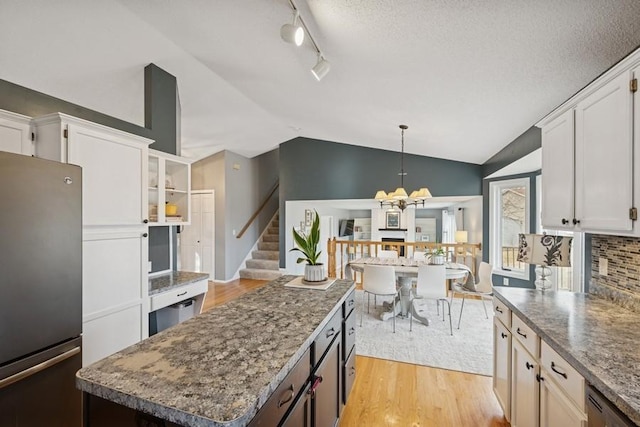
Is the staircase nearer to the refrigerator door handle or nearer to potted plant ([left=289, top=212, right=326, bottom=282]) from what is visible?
potted plant ([left=289, top=212, right=326, bottom=282])

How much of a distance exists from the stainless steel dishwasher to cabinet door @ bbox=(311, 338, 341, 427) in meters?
1.05

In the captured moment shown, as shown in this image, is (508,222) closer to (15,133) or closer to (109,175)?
(109,175)

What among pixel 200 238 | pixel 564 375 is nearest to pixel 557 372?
pixel 564 375

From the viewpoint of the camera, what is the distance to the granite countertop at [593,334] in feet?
3.13

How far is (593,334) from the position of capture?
4.36 ft

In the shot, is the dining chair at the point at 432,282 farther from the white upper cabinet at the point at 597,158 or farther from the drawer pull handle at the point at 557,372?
the drawer pull handle at the point at 557,372

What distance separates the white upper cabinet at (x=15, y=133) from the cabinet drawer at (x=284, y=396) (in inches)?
90.5

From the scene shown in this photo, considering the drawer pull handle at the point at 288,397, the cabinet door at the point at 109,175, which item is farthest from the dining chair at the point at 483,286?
the cabinet door at the point at 109,175

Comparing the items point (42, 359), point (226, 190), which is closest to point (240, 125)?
point (226, 190)

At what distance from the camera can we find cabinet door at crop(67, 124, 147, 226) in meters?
1.95

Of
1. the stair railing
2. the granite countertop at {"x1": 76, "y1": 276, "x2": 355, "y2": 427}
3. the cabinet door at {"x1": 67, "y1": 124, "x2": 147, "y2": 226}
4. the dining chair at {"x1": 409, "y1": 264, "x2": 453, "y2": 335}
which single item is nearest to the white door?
the stair railing

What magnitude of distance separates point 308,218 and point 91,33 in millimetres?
4951

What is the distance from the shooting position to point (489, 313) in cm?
422

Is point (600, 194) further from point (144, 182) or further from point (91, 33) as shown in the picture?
point (91, 33)
